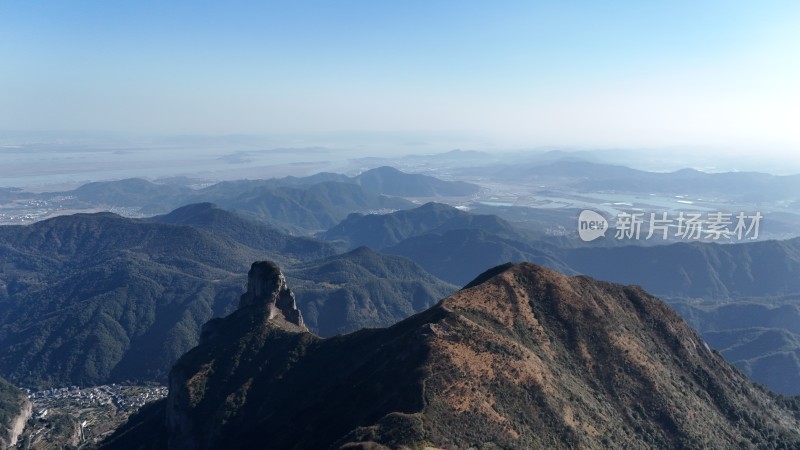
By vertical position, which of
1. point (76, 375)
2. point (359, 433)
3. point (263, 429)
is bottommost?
point (76, 375)

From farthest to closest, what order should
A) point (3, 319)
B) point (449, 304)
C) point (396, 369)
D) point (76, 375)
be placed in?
point (3, 319) < point (76, 375) < point (449, 304) < point (396, 369)

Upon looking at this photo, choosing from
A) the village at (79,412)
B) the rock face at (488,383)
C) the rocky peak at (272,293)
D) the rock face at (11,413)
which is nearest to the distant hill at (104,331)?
the village at (79,412)

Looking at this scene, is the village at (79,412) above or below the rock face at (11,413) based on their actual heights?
below

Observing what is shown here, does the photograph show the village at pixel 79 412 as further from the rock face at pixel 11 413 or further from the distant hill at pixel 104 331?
the distant hill at pixel 104 331

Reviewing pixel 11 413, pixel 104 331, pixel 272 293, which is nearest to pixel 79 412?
pixel 11 413

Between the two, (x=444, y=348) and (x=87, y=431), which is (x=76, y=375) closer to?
(x=87, y=431)

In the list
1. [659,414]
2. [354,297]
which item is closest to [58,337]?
[354,297]
